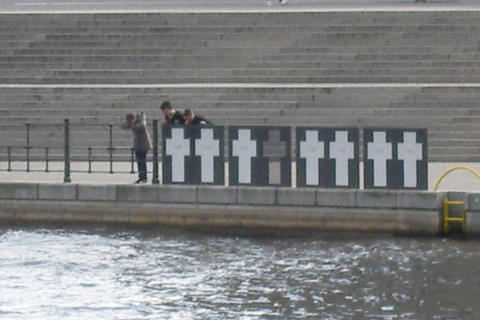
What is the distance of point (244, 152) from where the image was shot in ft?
69.4

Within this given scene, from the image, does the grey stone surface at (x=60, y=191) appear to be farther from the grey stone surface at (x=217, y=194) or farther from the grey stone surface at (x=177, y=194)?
the grey stone surface at (x=217, y=194)

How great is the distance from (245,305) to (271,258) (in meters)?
3.11

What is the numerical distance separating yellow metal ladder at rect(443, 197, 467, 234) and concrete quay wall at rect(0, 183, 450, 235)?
0.34 feet

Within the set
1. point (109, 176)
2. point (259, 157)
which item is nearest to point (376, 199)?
point (259, 157)

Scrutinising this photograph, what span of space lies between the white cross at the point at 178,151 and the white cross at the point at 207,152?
0.20 meters

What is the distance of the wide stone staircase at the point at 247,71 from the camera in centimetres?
2802

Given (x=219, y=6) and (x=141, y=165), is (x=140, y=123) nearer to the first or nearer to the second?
(x=141, y=165)

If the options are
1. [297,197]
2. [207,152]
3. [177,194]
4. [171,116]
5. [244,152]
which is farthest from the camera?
[171,116]

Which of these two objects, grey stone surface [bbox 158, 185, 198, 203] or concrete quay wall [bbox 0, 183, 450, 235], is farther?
grey stone surface [bbox 158, 185, 198, 203]

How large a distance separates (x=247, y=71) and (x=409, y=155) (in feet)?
37.4

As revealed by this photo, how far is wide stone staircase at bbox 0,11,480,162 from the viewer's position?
91.9ft

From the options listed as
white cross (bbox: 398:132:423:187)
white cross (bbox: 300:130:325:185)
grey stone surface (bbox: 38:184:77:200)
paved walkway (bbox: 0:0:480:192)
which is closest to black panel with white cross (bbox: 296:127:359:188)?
white cross (bbox: 300:130:325:185)

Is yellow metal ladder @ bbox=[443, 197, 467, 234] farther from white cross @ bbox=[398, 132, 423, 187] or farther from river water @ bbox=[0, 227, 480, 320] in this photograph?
white cross @ bbox=[398, 132, 423, 187]

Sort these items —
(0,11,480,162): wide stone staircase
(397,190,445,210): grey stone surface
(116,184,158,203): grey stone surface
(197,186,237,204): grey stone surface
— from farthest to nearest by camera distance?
(0,11,480,162): wide stone staircase
(116,184,158,203): grey stone surface
(197,186,237,204): grey stone surface
(397,190,445,210): grey stone surface
